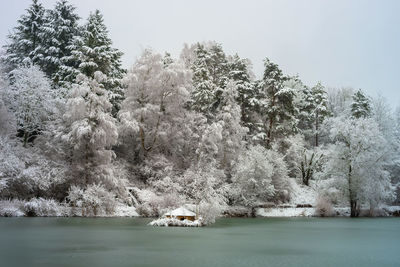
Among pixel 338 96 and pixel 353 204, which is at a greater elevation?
pixel 338 96

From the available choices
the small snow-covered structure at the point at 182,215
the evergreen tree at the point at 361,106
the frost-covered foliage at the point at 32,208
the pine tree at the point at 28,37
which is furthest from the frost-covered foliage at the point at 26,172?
the evergreen tree at the point at 361,106

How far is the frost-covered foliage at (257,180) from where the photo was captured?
37531 millimetres

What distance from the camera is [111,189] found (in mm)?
33938

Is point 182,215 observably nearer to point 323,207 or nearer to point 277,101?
point 323,207

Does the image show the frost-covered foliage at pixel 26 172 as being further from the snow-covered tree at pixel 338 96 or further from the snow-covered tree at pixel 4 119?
the snow-covered tree at pixel 338 96

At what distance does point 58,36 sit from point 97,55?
7.27m

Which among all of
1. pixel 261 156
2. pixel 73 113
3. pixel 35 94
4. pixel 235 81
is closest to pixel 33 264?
pixel 73 113

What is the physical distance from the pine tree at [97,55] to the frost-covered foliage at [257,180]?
45.8 feet

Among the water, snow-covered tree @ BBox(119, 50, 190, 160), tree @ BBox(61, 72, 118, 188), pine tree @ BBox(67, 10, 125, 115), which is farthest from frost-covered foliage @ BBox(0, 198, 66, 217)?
pine tree @ BBox(67, 10, 125, 115)

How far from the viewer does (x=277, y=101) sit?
1842 inches

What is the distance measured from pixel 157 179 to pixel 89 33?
1537 cm

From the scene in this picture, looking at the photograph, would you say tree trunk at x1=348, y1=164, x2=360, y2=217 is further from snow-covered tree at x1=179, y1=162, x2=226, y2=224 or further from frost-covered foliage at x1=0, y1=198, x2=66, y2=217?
frost-covered foliage at x1=0, y1=198, x2=66, y2=217

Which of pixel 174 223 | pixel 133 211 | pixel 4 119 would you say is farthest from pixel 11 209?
pixel 174 223

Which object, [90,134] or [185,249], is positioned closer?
[185,249]
